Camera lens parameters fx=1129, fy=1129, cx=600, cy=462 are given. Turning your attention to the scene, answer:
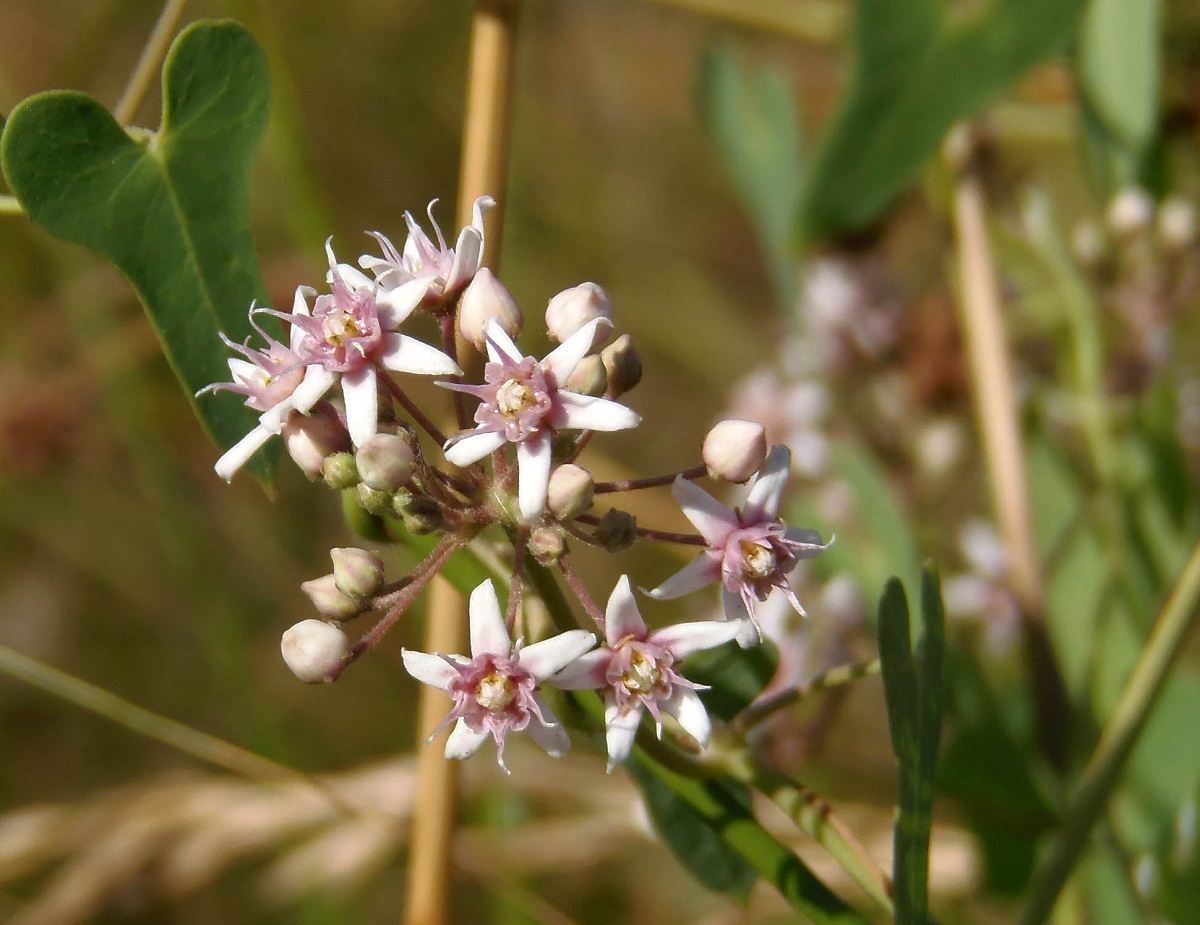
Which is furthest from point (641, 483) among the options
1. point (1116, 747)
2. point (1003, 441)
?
point (1003, 441)

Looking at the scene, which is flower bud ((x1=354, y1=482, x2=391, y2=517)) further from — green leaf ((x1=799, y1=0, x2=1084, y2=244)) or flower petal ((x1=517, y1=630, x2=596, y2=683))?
green leaf ((x1=799, y1=0, x2=1084, y2=244))

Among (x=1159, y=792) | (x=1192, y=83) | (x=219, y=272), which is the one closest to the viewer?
(x=219, y=272)

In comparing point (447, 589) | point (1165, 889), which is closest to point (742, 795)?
point (447, 589)

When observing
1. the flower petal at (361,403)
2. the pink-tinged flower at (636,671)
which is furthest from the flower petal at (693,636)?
the flower petal at (361,403)

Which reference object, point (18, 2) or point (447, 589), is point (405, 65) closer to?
point (18, 2)

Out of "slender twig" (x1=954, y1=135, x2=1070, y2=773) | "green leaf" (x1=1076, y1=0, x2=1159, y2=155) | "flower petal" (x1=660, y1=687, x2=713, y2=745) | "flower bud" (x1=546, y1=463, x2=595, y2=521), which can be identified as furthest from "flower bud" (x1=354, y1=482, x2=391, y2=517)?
"green leaf" (x1=1076, y1=0, x2=1159, y2=155)

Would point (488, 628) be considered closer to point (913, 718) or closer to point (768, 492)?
point (768, 492)
